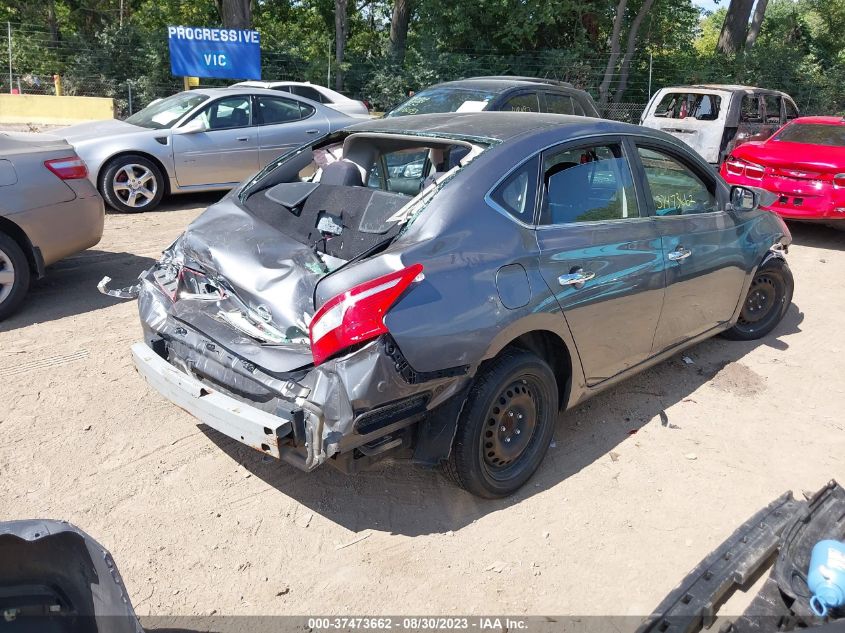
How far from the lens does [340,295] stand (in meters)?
2.98

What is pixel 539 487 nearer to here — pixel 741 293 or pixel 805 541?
pixel 805 541

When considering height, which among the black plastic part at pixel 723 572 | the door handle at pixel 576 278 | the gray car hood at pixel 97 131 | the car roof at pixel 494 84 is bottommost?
the black plastic part at pixel 723 572

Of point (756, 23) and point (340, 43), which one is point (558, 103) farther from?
point (756, 23)

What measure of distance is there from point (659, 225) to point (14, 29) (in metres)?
19.5

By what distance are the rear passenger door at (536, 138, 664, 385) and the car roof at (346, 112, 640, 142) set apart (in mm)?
132

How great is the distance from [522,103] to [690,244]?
16.9 feet

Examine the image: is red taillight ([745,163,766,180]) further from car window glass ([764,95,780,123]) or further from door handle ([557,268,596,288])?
door handle ([557,268,596,288])

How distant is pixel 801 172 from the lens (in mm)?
8820

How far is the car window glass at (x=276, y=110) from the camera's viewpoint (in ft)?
32.6

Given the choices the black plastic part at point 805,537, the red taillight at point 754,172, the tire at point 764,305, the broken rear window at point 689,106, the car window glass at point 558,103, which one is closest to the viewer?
the black plastic part at point 805,537

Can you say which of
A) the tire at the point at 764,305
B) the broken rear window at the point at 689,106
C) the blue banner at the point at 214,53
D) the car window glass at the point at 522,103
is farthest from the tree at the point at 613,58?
the tire at the point at 764,305

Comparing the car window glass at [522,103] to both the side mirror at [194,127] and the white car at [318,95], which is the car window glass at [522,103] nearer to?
the side mirror at [194,127]

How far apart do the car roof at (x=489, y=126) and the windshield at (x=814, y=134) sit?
6619 millimetres

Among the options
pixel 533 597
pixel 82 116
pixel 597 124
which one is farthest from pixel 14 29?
pixel 533 597
